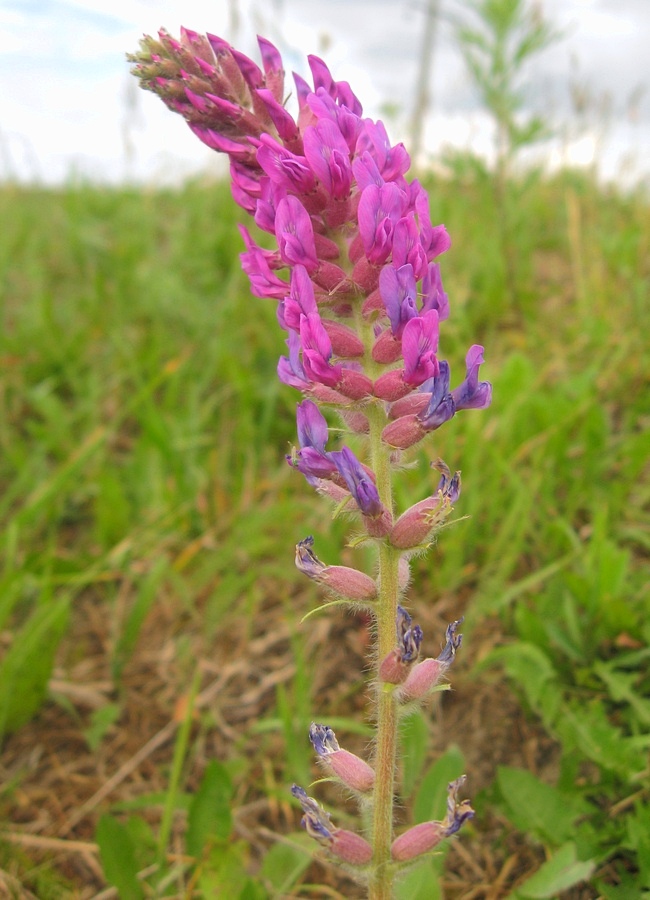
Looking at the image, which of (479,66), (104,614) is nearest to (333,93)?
(104,614)

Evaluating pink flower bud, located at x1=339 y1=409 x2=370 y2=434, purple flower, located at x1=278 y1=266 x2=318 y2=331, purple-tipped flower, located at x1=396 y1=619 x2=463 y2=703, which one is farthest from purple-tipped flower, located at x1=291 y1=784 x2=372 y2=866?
purple flower, located at x1=278 y1=266 x2=318 y2=331

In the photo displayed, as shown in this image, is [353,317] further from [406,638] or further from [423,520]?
[406,638]

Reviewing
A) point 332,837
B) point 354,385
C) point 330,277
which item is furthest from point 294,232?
point 332,837

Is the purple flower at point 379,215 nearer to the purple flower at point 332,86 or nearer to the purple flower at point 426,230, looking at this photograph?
the purple flower at point 426,230

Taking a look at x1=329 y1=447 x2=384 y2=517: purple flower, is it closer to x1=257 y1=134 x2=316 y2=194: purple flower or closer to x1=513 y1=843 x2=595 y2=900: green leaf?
x1=257 y1=134 x2=316 y2=194: purple flower

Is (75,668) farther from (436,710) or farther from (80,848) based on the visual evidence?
(436,710)

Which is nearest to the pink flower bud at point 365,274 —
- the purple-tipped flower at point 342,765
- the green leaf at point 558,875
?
the purple-tipped flower at point 342,765

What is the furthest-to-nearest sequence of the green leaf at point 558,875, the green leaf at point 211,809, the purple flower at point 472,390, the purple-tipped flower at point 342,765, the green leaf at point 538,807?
1. the green leaf at point 211,809
2. the green leaf at point 538,807
3. the green leaf at point 558,875
4. the purple-tipped flower at point 342,765
5. the purple flower at point 472,390
